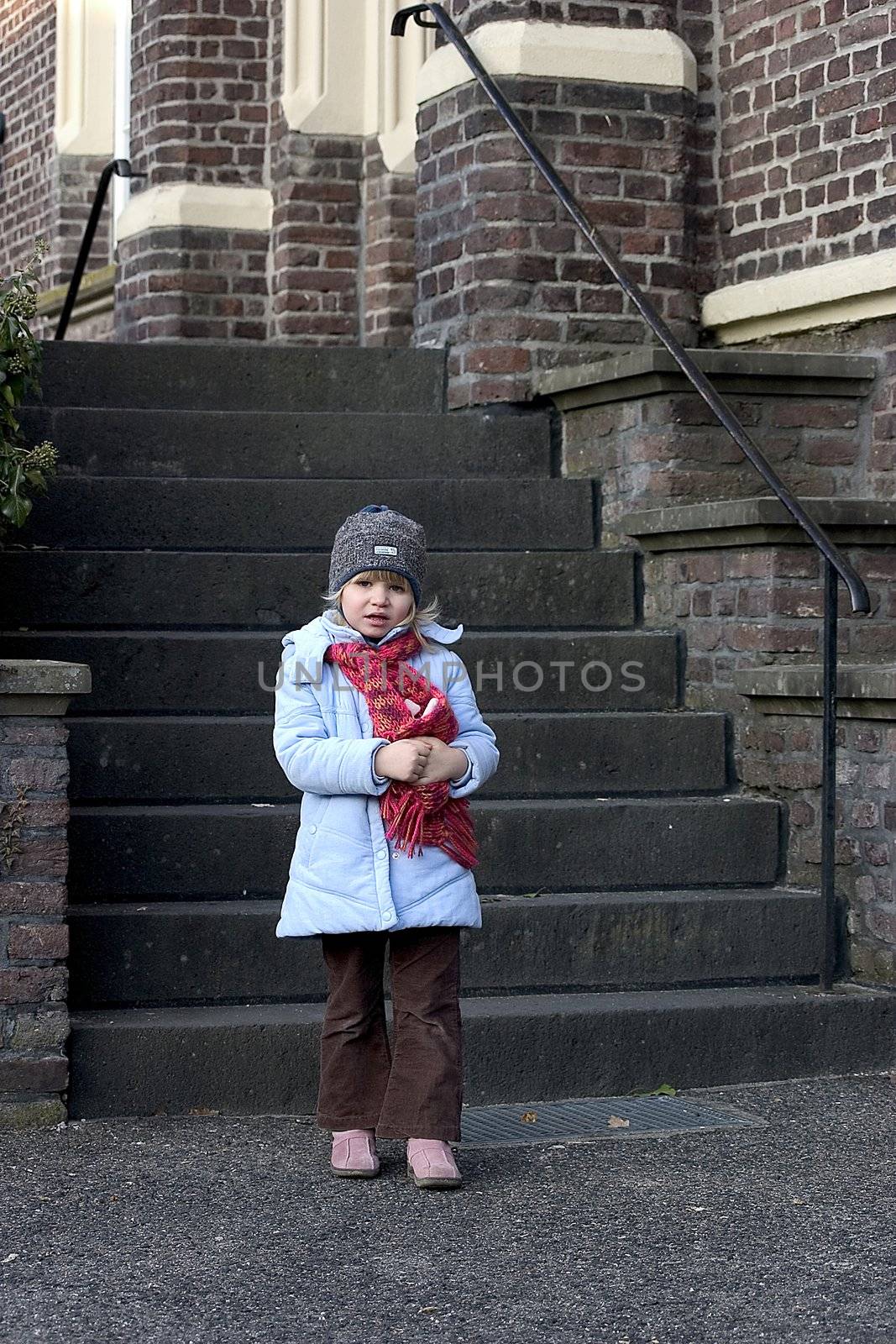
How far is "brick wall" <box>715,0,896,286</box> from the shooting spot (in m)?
6.35

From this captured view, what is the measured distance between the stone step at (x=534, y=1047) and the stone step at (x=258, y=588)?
1467 millimetres

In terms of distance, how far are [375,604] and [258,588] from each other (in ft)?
6.45

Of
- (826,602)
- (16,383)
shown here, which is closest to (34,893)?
(16,383)

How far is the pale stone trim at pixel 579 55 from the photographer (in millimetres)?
6867

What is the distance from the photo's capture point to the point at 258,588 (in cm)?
603

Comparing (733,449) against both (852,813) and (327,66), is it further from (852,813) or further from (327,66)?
(327,66)

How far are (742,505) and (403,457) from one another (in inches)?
59.5

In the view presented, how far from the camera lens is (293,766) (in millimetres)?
4082

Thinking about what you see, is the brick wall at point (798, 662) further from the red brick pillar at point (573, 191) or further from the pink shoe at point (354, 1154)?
the pink shoe at point (354, 1154)

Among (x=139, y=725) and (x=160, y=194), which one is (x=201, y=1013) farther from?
(x=160, y=194)

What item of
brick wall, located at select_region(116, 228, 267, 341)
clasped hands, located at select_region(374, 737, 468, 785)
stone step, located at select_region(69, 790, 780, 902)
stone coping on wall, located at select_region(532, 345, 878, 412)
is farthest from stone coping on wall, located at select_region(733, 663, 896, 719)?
brick wall, located at select_region(116, 228, 267, 341)

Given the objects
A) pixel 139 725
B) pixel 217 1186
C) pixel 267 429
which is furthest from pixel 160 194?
pixel 217 1186

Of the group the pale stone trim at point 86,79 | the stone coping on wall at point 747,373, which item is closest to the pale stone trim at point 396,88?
the stone coping on wall at point 747,373

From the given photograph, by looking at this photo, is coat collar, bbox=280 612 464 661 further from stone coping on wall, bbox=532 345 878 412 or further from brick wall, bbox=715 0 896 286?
brick wall, bbox=715 0 896 286
